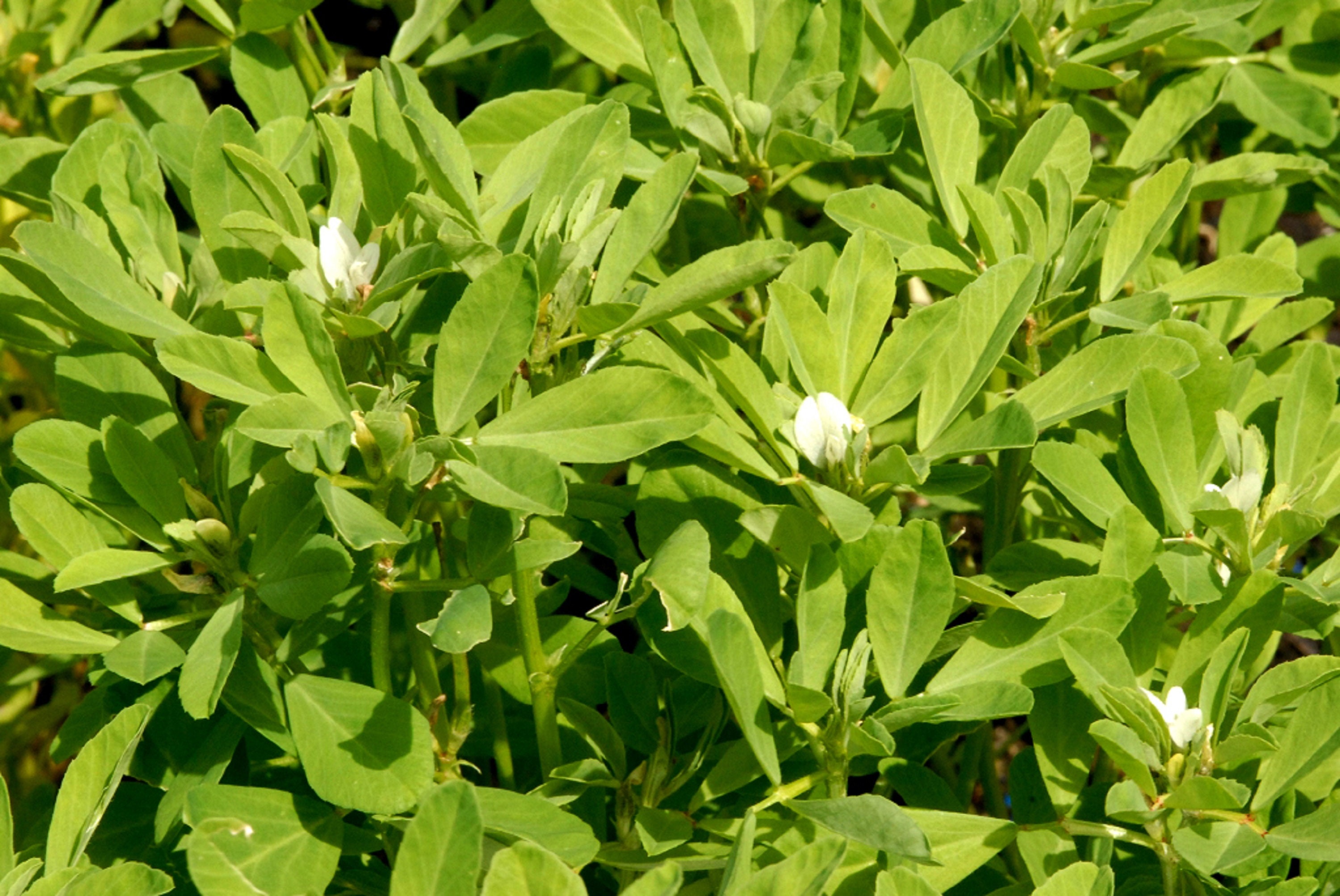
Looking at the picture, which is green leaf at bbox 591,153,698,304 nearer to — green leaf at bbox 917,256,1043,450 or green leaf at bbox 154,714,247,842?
green leaf at bbox 917,256,1043,450

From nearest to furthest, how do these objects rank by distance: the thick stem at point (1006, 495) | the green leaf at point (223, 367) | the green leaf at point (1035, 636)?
1. the green leaf at point (223, 367)
2. the green leaf at point (1035, 636)
3. the thick stem at point (1006, 495)

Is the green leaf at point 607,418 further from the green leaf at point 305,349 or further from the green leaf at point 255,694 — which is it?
the green leaf at point 255,694

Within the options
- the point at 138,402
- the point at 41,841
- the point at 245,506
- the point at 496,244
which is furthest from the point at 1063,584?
the point at 41,841

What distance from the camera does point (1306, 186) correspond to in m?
1.57

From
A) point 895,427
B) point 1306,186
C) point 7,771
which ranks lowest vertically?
point 7,771

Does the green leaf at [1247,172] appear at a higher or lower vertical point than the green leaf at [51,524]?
higher

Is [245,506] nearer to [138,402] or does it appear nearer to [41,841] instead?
[138,402]

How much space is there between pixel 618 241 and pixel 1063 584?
0.41 meters

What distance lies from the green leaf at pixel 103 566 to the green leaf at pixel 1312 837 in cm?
80

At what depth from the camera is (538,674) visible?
953 mm

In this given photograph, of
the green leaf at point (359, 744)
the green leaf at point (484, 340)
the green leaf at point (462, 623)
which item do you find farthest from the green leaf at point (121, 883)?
the green leaf at point (484, 340)

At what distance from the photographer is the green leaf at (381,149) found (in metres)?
0.94

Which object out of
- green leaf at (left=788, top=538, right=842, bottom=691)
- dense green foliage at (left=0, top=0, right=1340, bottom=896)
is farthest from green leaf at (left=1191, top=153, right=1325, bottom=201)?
green leaf at (left=788, top=538, right=842, bottom=691)

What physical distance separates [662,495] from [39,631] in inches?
18.3
